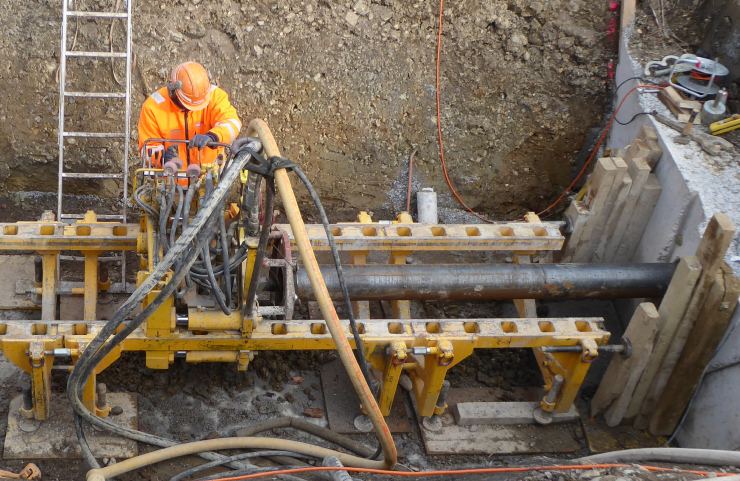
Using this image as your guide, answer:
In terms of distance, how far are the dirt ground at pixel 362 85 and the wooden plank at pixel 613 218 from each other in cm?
168

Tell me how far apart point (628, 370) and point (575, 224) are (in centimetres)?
141

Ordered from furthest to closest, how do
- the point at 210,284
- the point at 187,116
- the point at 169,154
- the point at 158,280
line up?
the point at 187,116 < the point at 169,154 < the point at 210,284 < the point at 158,280

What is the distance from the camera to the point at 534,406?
17.7ft

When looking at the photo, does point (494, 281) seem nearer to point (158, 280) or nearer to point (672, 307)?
point (672, 307)

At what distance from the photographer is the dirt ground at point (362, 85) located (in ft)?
22.6

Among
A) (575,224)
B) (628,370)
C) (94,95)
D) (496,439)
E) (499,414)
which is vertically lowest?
(496,439)

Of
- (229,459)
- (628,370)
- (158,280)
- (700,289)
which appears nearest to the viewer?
(158,280)

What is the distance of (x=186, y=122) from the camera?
5785mm

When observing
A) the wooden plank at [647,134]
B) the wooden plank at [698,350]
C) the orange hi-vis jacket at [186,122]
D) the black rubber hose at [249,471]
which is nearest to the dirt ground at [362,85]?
the orange hi-vis jacket at [186,122]

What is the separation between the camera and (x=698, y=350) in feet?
16.4

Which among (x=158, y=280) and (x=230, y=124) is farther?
(x=230, y=124)

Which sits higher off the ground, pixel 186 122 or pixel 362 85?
pixel 362 85

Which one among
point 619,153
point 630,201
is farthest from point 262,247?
point 619,153

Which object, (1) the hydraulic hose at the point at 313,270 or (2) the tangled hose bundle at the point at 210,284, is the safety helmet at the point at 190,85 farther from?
(1) the hydraulic hose at the point at 313,270
